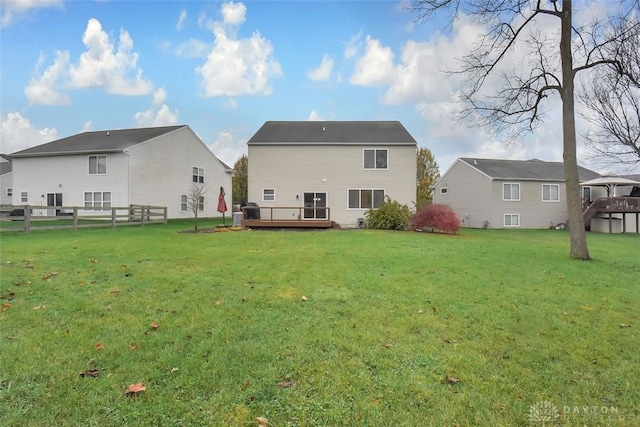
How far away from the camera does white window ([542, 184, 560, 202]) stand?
91.9 ft

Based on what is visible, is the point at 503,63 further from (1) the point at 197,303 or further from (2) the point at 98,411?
(2) the point at 98,411

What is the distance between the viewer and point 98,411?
2.47m

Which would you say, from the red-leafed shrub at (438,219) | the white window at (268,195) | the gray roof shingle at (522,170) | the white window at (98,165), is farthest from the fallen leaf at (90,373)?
the gray roof shingle at (522,170)

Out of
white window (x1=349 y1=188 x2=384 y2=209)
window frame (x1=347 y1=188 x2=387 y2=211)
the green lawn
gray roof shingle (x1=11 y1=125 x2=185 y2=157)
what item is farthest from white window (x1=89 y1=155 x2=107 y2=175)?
the green lawn

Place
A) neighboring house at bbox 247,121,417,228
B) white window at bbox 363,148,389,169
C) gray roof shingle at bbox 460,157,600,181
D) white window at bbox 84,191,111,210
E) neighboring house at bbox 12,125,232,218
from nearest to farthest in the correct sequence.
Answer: neighboring house at bbox 247,121,417,228 → white window at bbox 363,148,389,169 → neighboring house at bbox 12,125,232,218 → white window at bbox 84,191,111,210 → gray roof shingle at bbox 460,157,600,181

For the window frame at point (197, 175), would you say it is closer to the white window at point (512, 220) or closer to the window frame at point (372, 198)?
the window frame at point (372, 198)

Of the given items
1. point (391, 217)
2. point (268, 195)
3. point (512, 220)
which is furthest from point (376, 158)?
point (512, 220)

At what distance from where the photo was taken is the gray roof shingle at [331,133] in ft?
73.7

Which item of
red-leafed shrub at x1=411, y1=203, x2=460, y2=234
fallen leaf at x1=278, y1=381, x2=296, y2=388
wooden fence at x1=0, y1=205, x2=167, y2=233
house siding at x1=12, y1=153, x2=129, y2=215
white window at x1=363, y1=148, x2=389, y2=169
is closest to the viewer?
fallen leaf at x1=278, y1=381, x2=296, y2=388

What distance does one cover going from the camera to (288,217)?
21891 millimetres

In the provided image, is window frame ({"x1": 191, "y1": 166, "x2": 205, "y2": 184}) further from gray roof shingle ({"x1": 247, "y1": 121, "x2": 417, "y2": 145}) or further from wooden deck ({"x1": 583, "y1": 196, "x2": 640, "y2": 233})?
wooden deck ({"x1": 583, "y1": 196, "x2": 640, "y2": 233})

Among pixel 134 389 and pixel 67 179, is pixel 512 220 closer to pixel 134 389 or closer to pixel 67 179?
pixel 134 389

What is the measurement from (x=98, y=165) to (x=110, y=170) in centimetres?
122

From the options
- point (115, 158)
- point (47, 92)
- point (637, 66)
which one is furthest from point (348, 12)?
point (115, 158)
